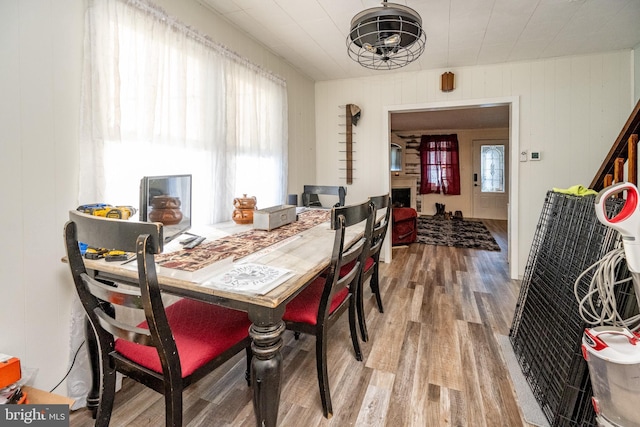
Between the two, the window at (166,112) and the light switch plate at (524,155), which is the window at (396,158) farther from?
the window at (166,112)

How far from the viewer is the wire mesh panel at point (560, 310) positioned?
133cm

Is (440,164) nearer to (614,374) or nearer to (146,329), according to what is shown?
(614,374)

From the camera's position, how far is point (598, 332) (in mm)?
1178

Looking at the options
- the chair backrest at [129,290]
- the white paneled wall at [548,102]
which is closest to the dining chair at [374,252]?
the chair backrest at [129,290]

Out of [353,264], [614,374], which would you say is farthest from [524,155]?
[614,374]

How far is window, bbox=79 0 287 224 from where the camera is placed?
1560mm

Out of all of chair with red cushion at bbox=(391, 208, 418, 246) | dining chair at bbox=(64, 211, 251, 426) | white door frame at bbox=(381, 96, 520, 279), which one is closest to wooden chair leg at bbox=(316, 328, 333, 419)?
dining chair at bbox=(64, 211, 251, 426)

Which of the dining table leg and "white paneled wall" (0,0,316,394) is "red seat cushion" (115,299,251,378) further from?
"white paneled wall" (0,0,316,394)

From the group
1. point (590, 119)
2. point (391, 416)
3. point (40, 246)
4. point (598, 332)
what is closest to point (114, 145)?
point (40, 246)

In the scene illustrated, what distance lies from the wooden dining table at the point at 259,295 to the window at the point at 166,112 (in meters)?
0.65

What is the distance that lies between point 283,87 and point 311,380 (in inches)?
106

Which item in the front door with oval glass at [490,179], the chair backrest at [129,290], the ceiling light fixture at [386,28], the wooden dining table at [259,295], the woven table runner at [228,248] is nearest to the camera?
the chair backrest at [129,290]

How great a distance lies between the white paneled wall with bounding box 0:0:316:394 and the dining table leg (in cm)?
106

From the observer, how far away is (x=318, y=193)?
3.40 m
